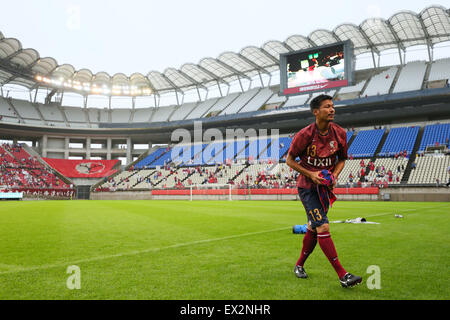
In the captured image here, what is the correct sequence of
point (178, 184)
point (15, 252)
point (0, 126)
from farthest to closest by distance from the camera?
point (0, 126) → point (178, 184) → point (15, 252)

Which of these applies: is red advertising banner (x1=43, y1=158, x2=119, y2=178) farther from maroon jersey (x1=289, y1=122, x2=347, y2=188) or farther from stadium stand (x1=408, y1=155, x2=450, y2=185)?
maroon jersey (x1=289, y1=122, x2=347, y2=188)

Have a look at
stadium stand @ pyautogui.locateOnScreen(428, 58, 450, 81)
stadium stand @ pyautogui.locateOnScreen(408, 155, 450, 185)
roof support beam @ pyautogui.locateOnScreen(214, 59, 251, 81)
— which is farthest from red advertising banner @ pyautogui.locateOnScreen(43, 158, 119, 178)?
A: stadium stand @ pyautogui.locateOnScreen(428, 58, 450, 81)

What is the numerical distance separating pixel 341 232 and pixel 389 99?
41372 millimetres

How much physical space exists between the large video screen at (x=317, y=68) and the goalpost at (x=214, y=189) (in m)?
14.6

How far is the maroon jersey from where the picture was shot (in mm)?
4469

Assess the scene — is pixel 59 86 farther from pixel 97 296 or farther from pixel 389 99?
pixel 97 296

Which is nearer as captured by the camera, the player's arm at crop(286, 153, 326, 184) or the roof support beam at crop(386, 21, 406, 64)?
the player's arm at crop(286, 153, 326, 184)

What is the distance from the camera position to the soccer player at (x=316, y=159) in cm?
429

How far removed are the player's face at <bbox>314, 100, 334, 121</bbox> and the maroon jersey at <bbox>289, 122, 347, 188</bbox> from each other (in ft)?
0.55

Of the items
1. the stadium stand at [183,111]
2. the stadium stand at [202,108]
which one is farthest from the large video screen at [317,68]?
the stadium stand at [183,111]

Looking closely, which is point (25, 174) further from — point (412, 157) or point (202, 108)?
point (412, 157)

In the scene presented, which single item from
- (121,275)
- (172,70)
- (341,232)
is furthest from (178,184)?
(121,275)

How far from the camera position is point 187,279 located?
4.09m

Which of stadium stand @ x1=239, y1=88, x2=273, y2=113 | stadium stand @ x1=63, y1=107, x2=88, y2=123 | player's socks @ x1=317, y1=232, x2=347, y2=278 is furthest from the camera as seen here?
stadium stand @ x1=63, y1=107, x2=88, y2=123
